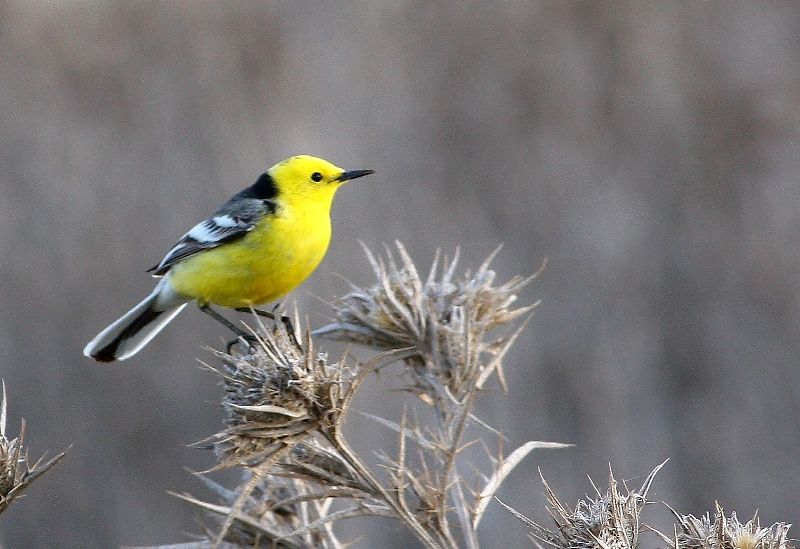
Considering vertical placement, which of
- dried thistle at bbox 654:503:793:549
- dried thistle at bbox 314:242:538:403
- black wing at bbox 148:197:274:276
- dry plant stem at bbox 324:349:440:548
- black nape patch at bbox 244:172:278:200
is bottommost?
dried thistle at bbox 654:503:793:549

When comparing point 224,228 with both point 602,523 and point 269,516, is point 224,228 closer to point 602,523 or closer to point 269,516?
point 269,516

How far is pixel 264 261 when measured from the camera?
15.5ft

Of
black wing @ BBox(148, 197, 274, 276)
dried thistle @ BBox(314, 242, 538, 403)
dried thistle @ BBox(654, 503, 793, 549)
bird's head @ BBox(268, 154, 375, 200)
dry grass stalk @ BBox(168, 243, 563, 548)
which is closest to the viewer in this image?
dried thistle @ BBox(654, 503, 793, 549)

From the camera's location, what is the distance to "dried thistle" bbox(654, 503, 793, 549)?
220 cm

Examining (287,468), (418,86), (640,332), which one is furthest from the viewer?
(418,86)

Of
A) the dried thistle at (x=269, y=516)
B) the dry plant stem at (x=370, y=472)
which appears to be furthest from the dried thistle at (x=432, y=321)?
the dried thistle at (x=269, y=516)

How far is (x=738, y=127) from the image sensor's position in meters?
9.09

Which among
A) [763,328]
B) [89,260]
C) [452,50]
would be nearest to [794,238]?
[763,328]

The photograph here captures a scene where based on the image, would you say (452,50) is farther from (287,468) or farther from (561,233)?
(287,468)

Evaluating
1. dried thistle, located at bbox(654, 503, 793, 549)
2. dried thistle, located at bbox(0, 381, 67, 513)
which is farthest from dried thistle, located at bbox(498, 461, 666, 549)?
dried thistle, located at bbox(0, 381, 67, 513)

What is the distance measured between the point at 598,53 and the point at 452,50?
4.38ft

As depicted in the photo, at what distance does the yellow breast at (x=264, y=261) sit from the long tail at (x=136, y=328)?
19.5 inches

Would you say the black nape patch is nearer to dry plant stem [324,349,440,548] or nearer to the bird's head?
the bird's head

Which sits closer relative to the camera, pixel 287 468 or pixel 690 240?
pixel 287 468
